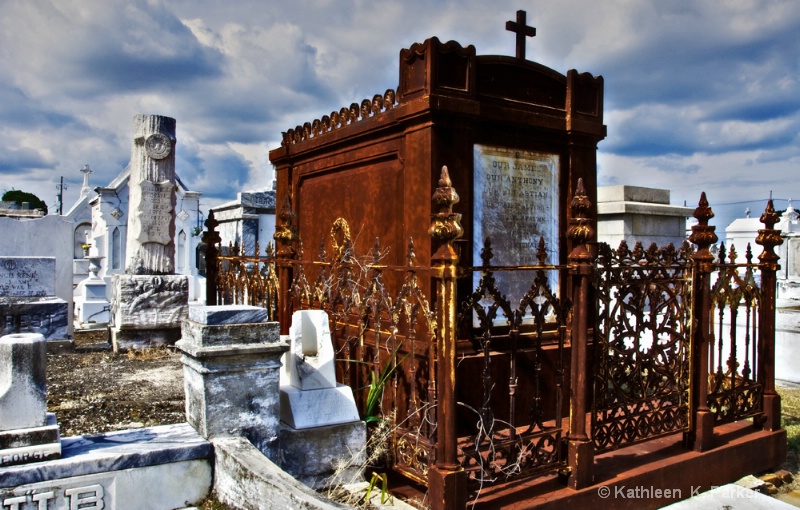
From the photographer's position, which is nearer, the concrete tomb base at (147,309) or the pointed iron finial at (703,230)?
the pointed iron finial at (703,230)

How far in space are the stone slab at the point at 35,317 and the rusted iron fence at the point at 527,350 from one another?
4.04 metres

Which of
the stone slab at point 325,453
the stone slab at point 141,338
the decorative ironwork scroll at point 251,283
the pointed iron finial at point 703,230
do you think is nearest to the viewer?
the stone slab at point 325,453

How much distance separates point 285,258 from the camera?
548cm

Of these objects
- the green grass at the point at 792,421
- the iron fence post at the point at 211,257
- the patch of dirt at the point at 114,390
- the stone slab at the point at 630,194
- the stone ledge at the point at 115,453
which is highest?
the stone slab at the point at 630,194

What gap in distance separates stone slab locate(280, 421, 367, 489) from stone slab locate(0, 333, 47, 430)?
4.30 ft

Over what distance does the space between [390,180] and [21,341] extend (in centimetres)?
298

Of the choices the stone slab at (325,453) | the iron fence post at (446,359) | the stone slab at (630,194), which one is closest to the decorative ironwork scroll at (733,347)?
the iron fence post at (446,359)

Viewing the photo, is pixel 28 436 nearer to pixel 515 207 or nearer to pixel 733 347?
pixel 515 207

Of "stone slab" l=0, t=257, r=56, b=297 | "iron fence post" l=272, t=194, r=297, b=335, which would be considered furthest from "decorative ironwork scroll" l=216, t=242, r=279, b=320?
"stone slab" l=0, t=257, r=56, b=297

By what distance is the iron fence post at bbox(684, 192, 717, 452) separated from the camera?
478cm

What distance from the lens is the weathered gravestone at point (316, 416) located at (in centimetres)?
374

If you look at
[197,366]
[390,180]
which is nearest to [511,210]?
[390,180]

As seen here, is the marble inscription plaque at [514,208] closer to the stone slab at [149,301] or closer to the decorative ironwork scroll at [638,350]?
the decorative ironwork scroll at [638,350]

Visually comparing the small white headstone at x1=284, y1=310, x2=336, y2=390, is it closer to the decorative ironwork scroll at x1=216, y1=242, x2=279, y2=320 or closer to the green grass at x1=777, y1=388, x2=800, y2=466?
the decorative ironwork scroll at x1=216, y1=242, x2=279, y2=320
